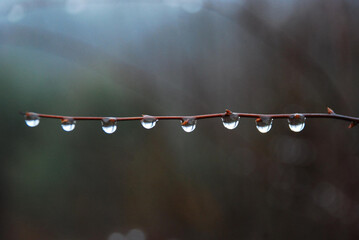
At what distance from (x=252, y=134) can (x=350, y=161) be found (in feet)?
1.89

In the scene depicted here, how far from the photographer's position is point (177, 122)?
208 centimetres

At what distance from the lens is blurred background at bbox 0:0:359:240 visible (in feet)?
4.73

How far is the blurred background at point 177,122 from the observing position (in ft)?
4.73

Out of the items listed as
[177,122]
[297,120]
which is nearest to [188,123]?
[297,120]

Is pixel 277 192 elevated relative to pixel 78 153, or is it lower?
lower

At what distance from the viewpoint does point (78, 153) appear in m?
2.24

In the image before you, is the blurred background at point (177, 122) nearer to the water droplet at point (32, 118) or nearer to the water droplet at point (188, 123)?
the water droplet at point (188, 123)

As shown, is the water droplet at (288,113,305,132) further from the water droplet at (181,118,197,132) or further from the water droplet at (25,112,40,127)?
the water droplet at (25,112,40,127)

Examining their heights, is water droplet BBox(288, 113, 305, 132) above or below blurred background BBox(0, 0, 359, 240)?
below

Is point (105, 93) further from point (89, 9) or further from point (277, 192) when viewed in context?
point (277, 192)

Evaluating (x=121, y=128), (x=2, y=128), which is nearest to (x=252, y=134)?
(x=121, y=128)

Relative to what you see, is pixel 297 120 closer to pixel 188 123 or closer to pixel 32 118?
pixel 188 123

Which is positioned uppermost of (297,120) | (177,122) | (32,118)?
(177,122)

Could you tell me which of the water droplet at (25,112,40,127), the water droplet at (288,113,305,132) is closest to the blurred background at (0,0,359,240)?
the water droplet at (288,113,305,132)
